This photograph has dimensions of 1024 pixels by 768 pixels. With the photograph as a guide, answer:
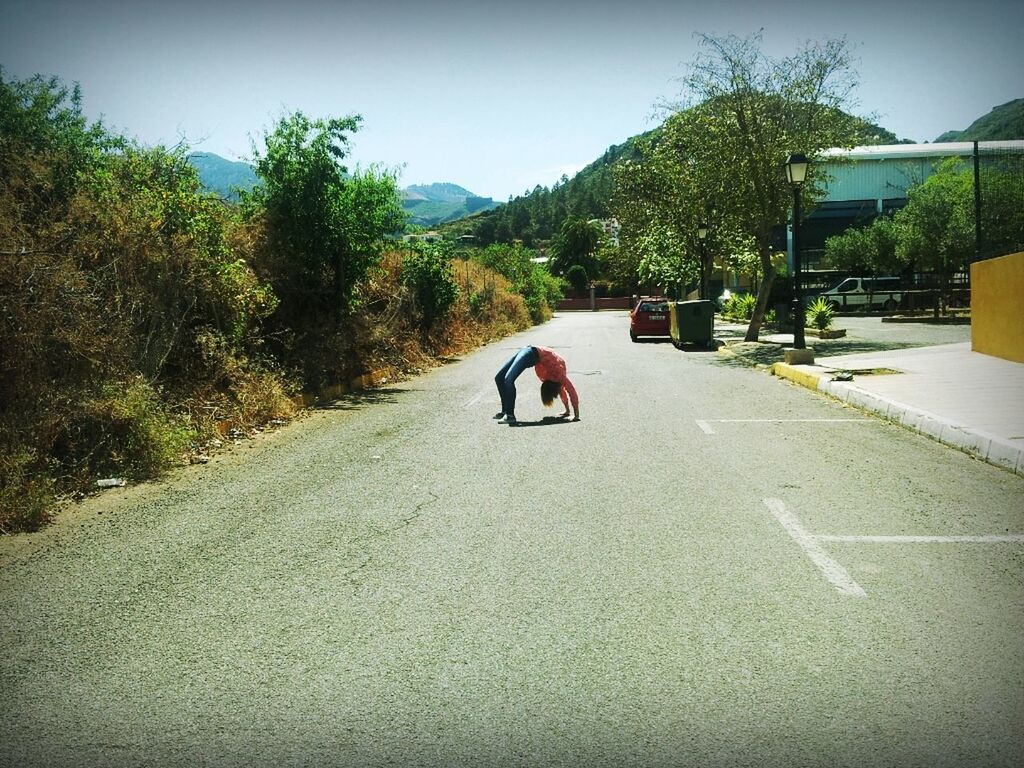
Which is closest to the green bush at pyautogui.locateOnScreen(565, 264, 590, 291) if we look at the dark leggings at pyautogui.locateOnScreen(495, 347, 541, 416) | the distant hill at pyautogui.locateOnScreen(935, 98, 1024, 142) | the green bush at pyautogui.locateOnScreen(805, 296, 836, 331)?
the distant hill at pyautogui.locateOnScreen(935, 98, 1024, 142)

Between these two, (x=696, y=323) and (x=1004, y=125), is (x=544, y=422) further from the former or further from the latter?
(x=1004, y=125)

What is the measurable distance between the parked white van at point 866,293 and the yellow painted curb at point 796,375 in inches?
1155

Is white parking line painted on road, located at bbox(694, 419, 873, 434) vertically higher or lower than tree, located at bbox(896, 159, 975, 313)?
lower

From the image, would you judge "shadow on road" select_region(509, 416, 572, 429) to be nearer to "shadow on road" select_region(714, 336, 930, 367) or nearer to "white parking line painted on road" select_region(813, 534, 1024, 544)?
"white parking line painted on road" select_region(813, 534, 1024, 544)

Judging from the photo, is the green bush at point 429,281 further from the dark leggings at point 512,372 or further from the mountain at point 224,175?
the dark leggings at point 512,372

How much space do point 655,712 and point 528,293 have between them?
51787 mm

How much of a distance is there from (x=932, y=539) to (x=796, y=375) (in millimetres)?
11342

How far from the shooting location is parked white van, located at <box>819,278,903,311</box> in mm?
45562

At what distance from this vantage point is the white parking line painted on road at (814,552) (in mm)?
5152

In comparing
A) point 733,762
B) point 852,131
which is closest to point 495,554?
point 733,762

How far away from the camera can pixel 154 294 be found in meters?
11.1

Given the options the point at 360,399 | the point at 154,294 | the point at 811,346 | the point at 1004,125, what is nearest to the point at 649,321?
the point at 811,346

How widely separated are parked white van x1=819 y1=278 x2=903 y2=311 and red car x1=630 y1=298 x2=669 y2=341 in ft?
57.8

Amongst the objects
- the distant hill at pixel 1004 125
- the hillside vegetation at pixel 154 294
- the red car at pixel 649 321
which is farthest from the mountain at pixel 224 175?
the distant hill at pixel 1004 125
